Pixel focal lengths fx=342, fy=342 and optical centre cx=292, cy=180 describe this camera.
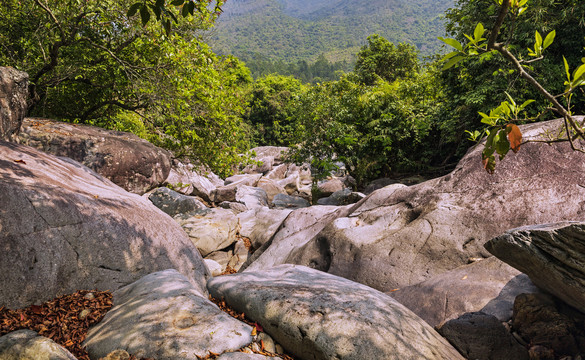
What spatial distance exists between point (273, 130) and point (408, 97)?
25572mm

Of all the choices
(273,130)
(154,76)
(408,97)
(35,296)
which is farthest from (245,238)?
(273,130)

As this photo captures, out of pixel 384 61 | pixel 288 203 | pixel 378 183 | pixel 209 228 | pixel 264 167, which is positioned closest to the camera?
pixel 209 228

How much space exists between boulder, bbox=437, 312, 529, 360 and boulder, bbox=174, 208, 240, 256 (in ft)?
23.3

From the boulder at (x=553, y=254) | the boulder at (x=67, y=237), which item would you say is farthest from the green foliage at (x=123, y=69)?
the boulder at (x=553, y=254)

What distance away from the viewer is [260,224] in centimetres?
1188

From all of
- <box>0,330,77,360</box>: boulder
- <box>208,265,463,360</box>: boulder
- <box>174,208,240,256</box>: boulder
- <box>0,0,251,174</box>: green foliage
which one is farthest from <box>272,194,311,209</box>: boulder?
<box>0,330,77,360</box>: boulder

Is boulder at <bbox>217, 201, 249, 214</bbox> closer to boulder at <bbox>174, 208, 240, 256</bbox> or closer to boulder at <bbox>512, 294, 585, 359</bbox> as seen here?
boulder at <bbox>174, 208, 240, 256</bbox>

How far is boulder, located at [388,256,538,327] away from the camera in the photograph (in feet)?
15.7

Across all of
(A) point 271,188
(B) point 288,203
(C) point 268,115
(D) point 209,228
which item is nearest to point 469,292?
(D) point 209,228

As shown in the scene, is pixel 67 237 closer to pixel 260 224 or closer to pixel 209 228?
pixel 209 228

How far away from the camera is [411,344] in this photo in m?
3.22

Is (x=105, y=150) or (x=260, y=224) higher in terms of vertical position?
(x=105, y=150)

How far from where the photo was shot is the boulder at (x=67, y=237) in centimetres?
379

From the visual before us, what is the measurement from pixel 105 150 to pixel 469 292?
867 centimetres
